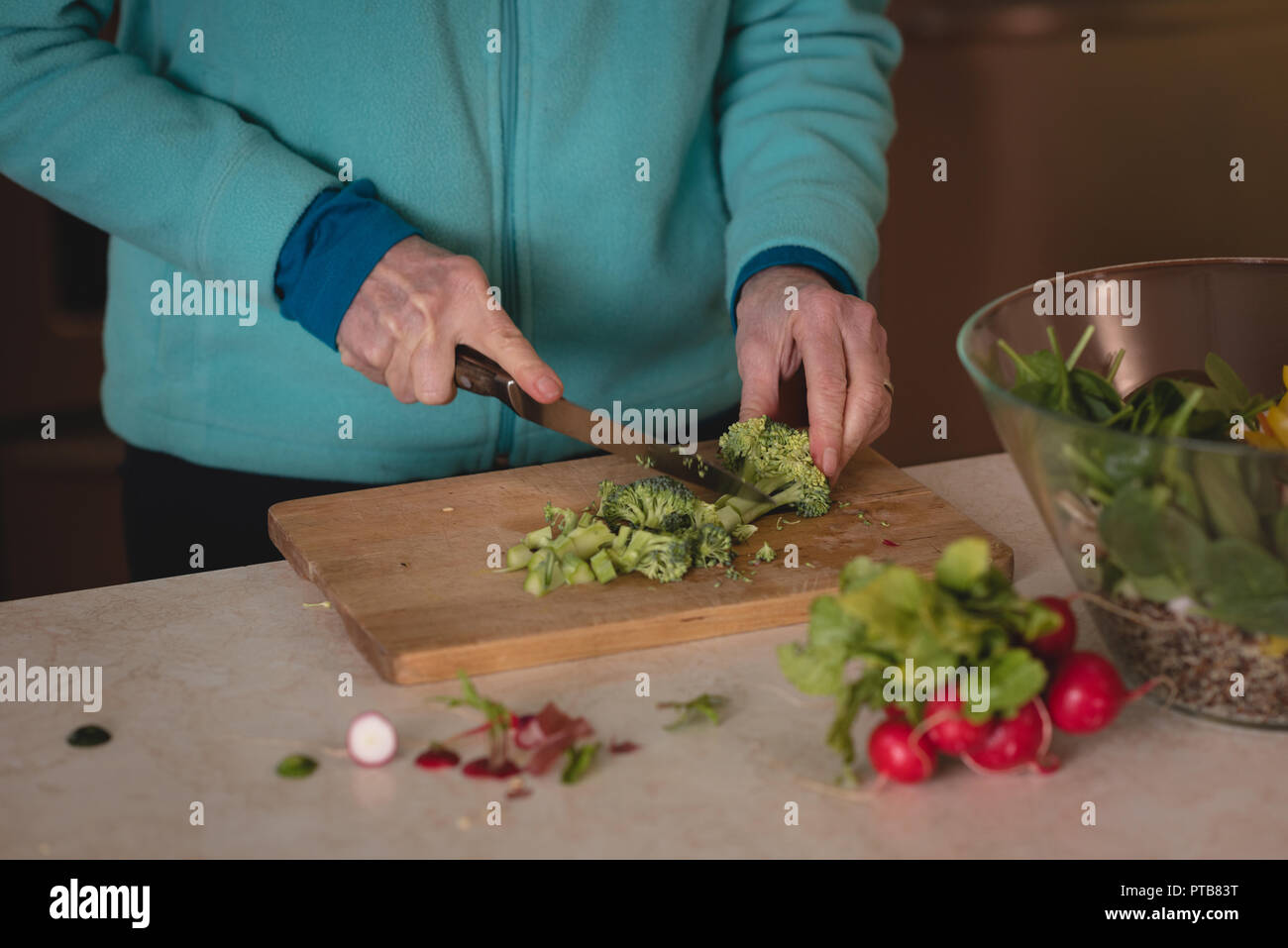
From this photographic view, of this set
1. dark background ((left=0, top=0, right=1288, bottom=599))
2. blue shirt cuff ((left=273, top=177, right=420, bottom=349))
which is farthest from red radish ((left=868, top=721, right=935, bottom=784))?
dark background ((left=0, top=0, right=1288, bottom=599))

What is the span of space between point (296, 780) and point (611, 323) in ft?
3.24

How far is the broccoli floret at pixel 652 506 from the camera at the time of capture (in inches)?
58.5

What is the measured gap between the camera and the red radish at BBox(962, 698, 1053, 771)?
105cm

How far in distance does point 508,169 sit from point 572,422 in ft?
1.46

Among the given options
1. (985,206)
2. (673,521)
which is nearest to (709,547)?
(673,521)

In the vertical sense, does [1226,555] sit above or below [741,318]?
below

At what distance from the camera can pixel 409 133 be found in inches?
66.9

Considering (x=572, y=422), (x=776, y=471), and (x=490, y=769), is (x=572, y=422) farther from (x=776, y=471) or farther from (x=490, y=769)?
(x=490, y=769)

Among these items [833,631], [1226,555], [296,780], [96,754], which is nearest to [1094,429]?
[1226,555]

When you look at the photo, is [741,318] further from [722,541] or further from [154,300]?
[154,300]

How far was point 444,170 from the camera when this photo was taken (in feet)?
5.66

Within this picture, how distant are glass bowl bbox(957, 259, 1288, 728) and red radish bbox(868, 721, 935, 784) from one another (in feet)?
0.69

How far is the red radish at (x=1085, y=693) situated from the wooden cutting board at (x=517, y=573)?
0.35 metres
